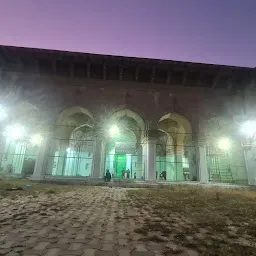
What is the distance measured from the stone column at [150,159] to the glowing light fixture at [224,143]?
5.08 m

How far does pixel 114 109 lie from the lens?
12.2 meters

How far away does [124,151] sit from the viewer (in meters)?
17.3

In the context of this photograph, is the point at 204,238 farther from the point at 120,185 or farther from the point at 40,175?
the point at 40,175

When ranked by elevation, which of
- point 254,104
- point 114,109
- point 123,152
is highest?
point 254,104

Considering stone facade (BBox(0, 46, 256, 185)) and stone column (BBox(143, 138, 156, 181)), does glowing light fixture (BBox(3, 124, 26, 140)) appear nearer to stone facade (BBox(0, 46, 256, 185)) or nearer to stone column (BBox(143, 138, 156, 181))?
stone facade (BBox(0, 46, 256, 185))

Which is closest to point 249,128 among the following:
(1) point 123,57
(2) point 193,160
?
(2) point 193,160

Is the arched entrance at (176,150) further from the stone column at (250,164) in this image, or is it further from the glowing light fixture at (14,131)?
the glowing light fixture at (14,131)

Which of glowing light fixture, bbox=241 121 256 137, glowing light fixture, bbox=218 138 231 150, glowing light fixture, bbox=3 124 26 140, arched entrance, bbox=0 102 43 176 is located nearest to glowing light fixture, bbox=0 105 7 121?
arched entrance, bbox=0 102 43 176

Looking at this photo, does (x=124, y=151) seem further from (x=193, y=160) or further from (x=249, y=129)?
(x=249, y=129)

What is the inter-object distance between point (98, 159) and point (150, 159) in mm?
3220

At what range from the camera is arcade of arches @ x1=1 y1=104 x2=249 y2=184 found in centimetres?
1137

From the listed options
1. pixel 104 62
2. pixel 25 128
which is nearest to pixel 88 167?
pixel 25 128

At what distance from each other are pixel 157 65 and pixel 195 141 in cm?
559

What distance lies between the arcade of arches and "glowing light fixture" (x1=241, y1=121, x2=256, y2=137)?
965 mm
